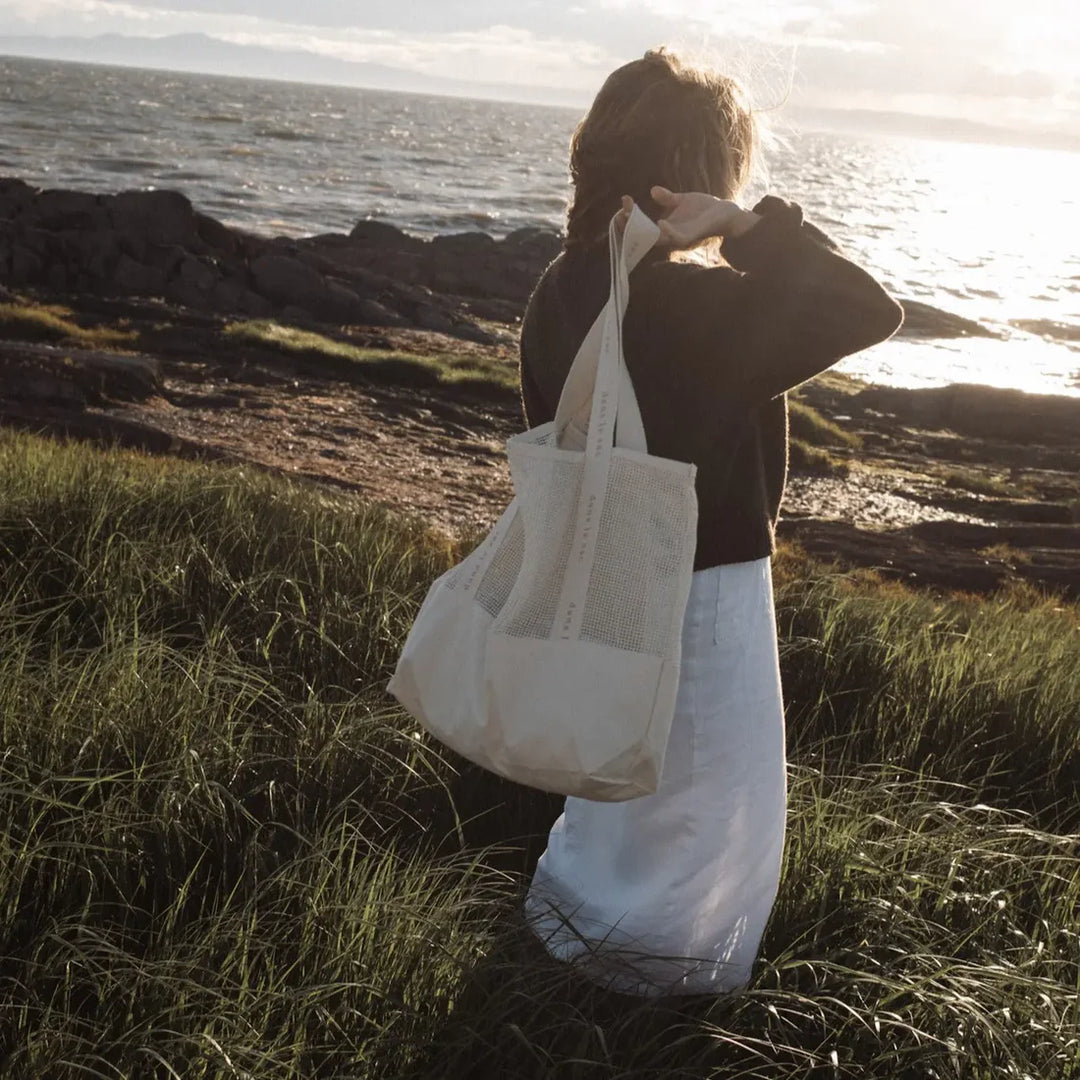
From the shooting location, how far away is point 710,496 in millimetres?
2219

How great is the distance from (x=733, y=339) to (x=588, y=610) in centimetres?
51

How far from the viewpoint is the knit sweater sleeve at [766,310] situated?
2029mm

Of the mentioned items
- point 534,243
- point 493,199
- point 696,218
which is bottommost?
point 534,243

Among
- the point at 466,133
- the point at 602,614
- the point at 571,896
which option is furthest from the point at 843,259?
the point at 466,133

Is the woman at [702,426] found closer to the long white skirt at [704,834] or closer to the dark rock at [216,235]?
the long white skirt at [704,834]

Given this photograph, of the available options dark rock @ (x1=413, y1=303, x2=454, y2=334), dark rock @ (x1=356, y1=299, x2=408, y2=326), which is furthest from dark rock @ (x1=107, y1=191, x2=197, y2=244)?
dark rock @ (x1=413, y1=303, x2=454, y2=334)

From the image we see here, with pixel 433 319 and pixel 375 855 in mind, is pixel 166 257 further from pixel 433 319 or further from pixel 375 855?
pixel 375 855

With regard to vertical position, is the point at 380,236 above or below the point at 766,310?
below

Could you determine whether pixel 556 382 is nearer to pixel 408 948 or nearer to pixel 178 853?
pixel 408 948

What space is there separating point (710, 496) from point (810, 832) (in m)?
1.11

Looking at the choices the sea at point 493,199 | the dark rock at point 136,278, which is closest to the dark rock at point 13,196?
the dark rock at point 136,278

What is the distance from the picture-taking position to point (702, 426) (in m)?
2.17

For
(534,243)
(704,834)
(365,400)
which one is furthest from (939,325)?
(704,834)

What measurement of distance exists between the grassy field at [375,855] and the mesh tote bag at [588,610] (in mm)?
495
